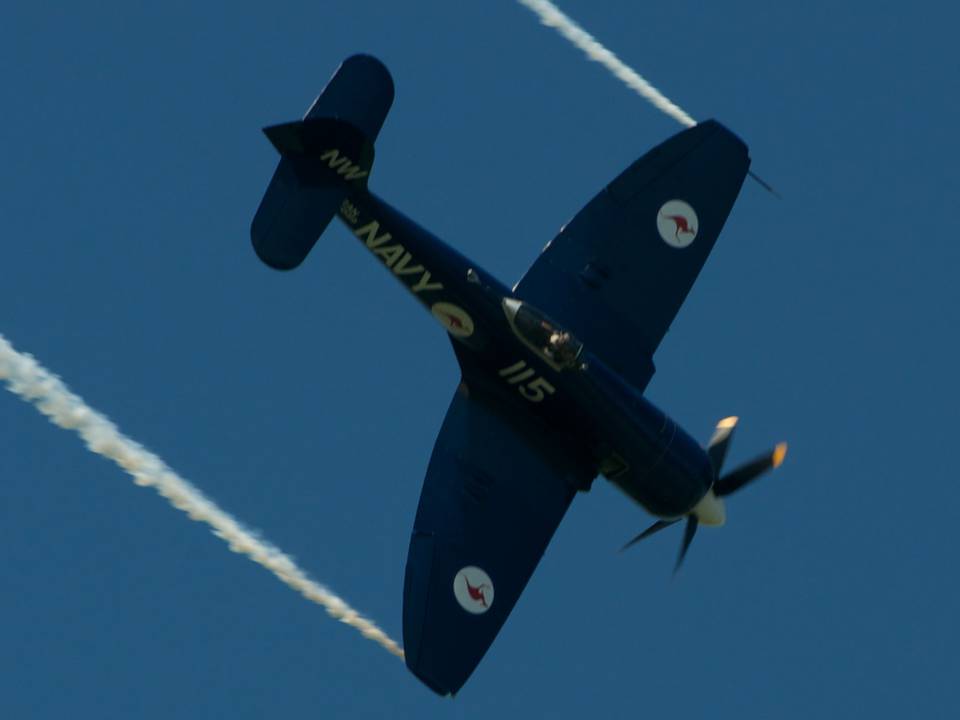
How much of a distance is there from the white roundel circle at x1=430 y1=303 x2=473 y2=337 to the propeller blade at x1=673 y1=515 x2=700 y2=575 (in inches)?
152

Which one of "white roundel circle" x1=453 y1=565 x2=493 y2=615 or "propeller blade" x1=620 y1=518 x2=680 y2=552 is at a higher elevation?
"propeller blade" x1=620 y1=518 x2=680 y2=552

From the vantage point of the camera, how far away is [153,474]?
1298 inches

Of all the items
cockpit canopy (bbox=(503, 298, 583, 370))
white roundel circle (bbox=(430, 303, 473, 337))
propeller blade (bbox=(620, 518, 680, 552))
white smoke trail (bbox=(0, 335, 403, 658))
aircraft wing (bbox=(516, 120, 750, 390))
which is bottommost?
white smoke trail (bbox=(0, 335, 403, 658))

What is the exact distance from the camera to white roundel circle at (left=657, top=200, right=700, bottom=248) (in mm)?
34562

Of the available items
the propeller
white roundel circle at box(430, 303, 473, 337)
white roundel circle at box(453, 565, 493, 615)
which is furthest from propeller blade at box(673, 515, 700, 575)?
white roundel circle at box(430, 303, 473, 337)

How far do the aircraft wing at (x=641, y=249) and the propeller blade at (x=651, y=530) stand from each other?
1.93 meters

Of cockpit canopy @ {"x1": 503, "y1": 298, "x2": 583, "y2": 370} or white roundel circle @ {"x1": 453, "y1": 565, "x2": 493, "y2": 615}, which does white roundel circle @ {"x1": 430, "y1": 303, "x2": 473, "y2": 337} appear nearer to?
cockpit canopy @ {"x1": 503, "y1": 298, "x2": 583, "y2": 370}

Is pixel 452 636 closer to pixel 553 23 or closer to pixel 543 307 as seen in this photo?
pixel 543 307

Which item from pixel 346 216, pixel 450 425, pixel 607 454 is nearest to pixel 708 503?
pixel 607 454

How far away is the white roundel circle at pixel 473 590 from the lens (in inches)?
1266

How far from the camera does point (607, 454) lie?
108 feet

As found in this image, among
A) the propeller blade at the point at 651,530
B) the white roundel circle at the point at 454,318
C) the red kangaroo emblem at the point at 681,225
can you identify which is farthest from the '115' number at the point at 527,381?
the red kangaroo emblem at the point at 681,225

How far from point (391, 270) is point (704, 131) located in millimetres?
5251

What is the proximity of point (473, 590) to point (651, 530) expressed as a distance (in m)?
2.53
